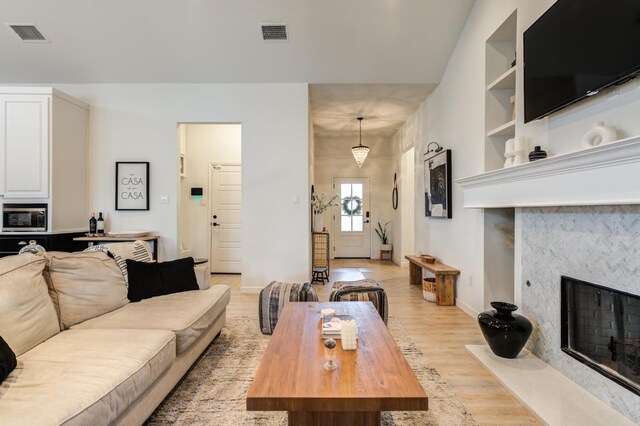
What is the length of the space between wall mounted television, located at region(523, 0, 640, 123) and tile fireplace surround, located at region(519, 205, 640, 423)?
2.34ft

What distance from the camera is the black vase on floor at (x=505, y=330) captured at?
2389 millimetres

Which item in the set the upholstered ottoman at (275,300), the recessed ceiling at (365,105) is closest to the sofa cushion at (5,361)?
the upholstered ottoman at (275,300)

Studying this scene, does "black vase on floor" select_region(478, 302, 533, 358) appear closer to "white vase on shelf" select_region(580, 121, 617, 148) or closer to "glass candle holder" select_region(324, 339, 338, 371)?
"white vase on shelf" select_region(580, 121, 617, 148)

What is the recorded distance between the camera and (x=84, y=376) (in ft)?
4.50

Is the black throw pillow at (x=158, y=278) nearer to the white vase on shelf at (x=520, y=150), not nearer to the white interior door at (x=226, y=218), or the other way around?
the white vase on shelf at (x=520, y=150)

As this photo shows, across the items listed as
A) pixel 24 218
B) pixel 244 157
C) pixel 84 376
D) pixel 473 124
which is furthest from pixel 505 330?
pixel 24 218

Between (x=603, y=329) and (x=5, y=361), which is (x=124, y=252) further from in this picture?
(x=603, y=329)

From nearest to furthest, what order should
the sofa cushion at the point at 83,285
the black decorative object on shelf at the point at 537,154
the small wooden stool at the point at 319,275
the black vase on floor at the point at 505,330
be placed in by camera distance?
the sofa cushion at the point at 83,285
the black decorative object on shelf at the point at 537,154
the black vase on floor at the point at 505,330
the small wooden stool at the point at 319,275

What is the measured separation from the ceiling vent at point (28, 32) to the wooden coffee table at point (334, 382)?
15.2 ft

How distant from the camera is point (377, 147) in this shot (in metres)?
7.89

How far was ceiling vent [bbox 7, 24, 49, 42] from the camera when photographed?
12.5ft

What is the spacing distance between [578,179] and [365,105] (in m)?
4.13

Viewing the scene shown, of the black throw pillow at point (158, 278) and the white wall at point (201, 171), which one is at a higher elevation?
the white wall at point (201, 171)

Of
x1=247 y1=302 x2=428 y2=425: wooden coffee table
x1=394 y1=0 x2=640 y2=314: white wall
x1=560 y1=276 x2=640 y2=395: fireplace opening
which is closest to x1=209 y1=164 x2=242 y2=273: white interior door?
x1=394 y1=0 x2=640 y2=314: white wall
